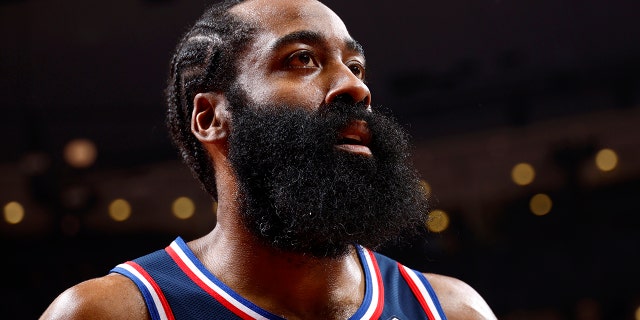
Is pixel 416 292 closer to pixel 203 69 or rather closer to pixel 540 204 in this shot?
pixel 203 69

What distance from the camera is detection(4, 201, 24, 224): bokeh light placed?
3.20 metres

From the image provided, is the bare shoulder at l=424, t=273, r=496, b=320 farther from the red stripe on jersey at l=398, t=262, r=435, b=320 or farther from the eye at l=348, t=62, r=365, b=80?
the eye at l=348, t=62, r=365, b=80

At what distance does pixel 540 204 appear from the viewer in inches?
142

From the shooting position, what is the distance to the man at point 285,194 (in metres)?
1.25

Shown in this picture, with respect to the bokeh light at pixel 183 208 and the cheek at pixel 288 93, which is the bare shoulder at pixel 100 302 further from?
the bokeh light at pixel 183 208

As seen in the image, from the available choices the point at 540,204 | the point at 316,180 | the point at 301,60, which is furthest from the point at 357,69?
the point at 540,204

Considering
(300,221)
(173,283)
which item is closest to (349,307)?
(300,221)

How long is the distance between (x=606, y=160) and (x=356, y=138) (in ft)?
8.43

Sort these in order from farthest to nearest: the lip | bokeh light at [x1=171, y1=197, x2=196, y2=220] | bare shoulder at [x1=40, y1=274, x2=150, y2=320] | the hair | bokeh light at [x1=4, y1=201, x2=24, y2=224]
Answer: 1. bokeh light at [x1=171, y1=197, x2=196, y2=220]
2. bokeh light at [x1=4, y1=201, x2=24, y2=224]
3. the hair
4. the lip
5. bare shoulder at [x1=40, y1=274, x2=150, y2=320]

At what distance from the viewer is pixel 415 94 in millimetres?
3514

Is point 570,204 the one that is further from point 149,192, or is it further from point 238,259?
point 238,259

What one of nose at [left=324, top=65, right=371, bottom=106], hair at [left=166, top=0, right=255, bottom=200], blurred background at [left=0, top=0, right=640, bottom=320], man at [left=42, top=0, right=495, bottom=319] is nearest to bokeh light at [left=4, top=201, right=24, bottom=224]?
blurred background at [left=0, top=0, right=640, bottom=320]

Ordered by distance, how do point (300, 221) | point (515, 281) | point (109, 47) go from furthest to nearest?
point (515, 281), point (109, 47), point (300, 221)

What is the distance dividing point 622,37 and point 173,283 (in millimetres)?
2708
